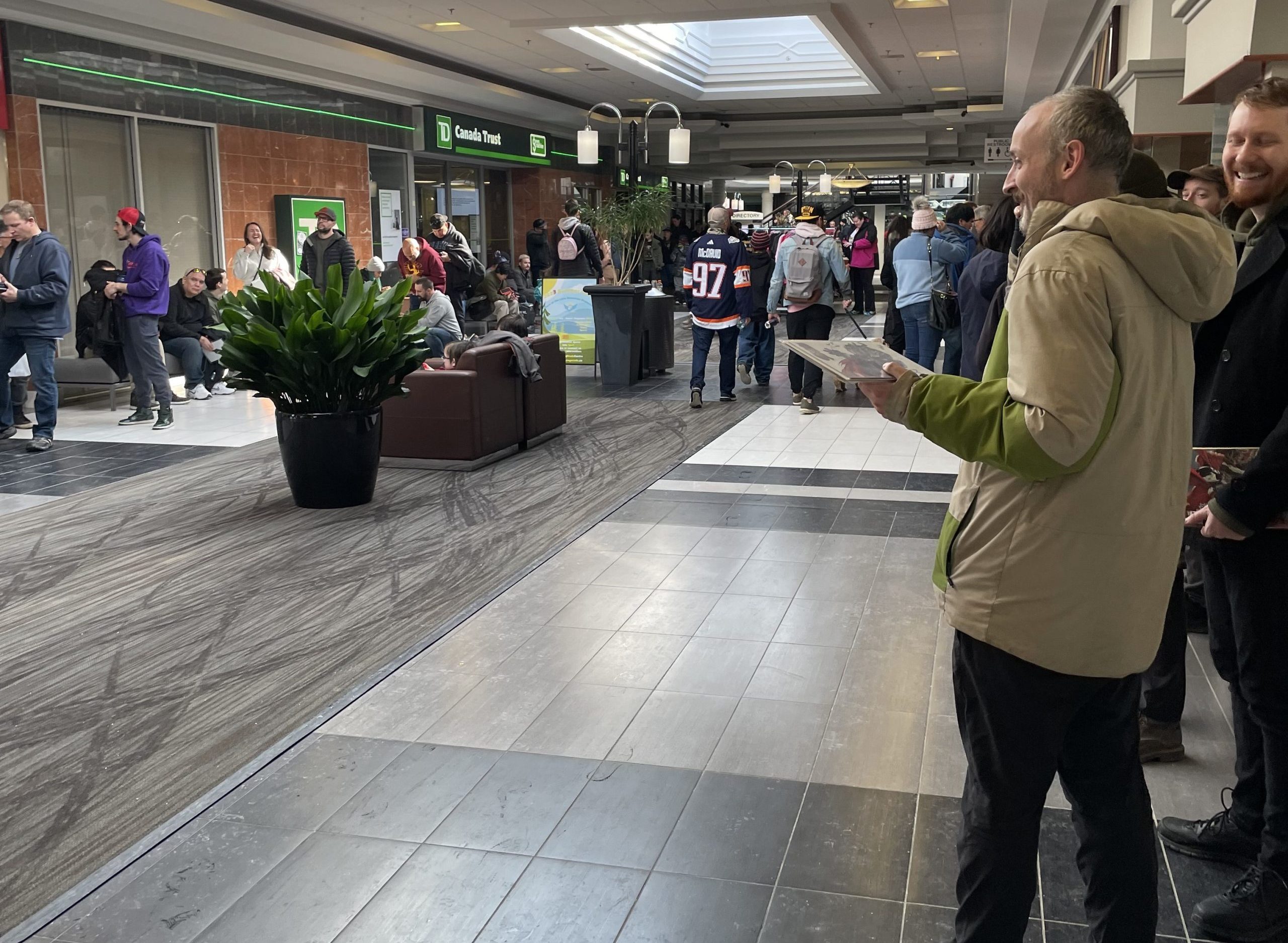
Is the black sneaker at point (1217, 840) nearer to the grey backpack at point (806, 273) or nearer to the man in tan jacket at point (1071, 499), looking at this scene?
the man in tan jacket at point (1071, 499)

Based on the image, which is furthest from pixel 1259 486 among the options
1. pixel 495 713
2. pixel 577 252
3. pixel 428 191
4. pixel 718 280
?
pixel 428 191

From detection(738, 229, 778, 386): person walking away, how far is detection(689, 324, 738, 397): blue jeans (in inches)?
10.2

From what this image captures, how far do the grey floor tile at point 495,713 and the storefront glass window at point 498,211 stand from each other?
61.7ft

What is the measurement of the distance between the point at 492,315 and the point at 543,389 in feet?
19.9

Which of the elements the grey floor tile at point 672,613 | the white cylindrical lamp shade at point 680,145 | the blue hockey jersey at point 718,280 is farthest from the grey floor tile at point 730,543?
the white cylindrical lamp shade at point 680,145

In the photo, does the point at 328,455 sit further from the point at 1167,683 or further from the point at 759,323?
the point at 759,323

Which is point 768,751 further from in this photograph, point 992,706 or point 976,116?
point 976,116

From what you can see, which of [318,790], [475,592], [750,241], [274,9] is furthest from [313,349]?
[274,9]

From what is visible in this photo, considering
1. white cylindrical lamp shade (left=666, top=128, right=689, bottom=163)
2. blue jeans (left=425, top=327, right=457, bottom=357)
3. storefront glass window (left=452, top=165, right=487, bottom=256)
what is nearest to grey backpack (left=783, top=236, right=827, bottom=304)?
blue jeans (left=425, top=327, right=457, bottom=357)

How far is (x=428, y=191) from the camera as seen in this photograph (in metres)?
19.2

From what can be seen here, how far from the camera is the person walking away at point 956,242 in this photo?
8.59 meters

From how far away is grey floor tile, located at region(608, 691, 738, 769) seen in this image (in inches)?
123

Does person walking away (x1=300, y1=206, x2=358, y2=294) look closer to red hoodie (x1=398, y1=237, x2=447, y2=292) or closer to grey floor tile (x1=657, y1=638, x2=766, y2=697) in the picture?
red hoodie (x1=398, y1=237, x2=447, y2=292)

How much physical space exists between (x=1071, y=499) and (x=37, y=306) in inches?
306
